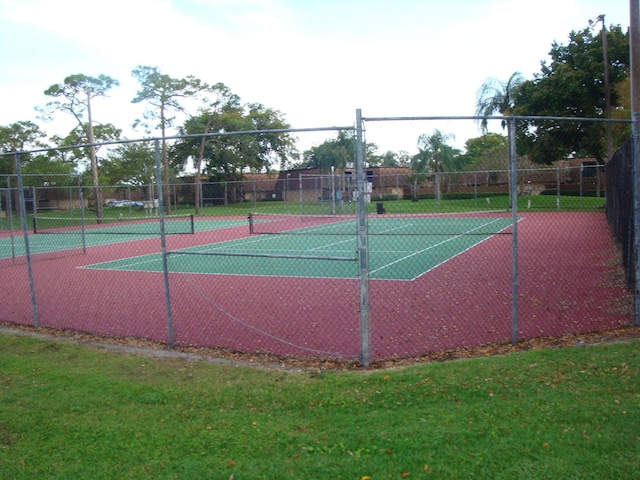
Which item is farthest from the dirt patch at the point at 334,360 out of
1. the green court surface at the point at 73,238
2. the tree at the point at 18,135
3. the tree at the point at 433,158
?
the tree at the point at 18,135

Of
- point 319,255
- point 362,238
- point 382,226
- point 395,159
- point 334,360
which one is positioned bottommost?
point 334,360

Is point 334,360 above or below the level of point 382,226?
below

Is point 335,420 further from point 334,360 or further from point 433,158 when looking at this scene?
point 433,158

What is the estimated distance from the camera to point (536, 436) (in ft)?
12.1

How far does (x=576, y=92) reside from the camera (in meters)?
31.1

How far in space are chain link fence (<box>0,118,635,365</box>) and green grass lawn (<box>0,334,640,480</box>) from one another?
1039 mm

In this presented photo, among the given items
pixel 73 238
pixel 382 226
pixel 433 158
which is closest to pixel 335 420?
pixel 433 158

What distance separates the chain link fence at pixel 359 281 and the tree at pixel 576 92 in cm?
1273

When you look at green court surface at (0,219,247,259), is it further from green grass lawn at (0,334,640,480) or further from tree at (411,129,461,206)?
green grass lawn at (0,334,640,480)

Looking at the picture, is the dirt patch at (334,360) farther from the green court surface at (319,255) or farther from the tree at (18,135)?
the tree at (18,135)

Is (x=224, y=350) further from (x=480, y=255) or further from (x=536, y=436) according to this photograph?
(x=480, y=255)

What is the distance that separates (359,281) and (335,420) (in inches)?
92.6

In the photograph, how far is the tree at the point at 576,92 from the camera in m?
30.1

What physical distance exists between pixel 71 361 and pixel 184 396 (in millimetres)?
2041
